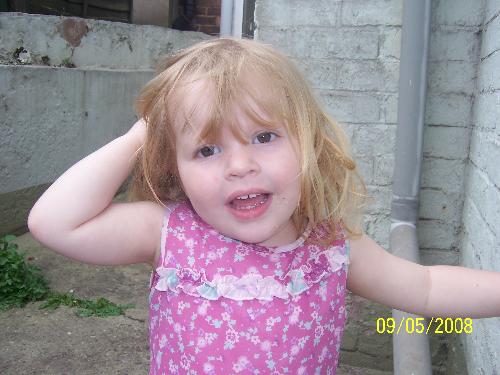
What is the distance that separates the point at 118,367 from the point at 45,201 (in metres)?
1.58

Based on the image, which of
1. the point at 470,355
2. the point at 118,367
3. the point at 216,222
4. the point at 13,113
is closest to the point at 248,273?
the point at 216,222

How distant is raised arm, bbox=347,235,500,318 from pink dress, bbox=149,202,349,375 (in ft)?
0.17

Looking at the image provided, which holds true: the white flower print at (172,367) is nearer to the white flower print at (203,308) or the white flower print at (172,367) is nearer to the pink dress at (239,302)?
the pink dress at (239,302)

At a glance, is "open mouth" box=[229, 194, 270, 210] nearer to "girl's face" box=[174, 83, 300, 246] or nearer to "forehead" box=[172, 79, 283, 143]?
"girl's face" box=[174, 83, 300, 246]

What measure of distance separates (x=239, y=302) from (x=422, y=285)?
0.40 meters

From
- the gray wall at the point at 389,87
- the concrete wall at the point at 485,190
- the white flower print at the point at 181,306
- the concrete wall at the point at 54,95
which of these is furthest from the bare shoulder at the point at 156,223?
the concrete wall at the point at 54,95

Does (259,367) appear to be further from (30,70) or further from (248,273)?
(30,70)

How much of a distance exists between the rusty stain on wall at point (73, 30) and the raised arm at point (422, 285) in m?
3.16

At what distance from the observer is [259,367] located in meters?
1.27

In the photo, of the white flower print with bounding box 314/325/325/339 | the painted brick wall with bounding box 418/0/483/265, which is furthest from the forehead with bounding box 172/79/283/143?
the painted brick wall with bounding box 418/0/483/265

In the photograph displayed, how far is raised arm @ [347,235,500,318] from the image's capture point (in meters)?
1.27

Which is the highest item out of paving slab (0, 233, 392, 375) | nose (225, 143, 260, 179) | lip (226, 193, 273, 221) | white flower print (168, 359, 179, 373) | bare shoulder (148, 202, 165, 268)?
nose (225, 143, 260, 179)

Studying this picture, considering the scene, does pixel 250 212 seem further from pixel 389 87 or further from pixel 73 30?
pixel 73 30

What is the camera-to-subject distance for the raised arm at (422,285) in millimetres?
1268
